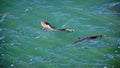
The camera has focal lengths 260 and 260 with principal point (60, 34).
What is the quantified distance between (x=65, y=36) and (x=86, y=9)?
4.05ft

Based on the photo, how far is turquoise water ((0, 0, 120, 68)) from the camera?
5.78 meters

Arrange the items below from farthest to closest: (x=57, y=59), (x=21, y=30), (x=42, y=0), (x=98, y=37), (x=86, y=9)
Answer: (x=42, y=0), (x=86, y=9), (x=21, y=30), (x=98, y=37), (x=57, y=59)

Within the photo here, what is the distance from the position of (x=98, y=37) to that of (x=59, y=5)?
1733 mm

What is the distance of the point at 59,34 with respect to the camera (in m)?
6.44

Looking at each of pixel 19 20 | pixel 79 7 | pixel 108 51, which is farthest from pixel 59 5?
pixel 108 51

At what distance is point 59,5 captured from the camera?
7.39 meters

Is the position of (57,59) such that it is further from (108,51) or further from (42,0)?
(42,0)

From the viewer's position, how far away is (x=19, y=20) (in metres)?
7.01

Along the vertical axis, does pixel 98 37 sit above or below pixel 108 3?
below

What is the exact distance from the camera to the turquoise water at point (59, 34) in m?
5.78

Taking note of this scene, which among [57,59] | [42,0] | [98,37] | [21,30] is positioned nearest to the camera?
[57,59]

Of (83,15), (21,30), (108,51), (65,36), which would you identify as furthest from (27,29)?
(108,51)

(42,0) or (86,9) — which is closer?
(86,9)

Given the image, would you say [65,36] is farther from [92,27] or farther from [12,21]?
[12,21]
